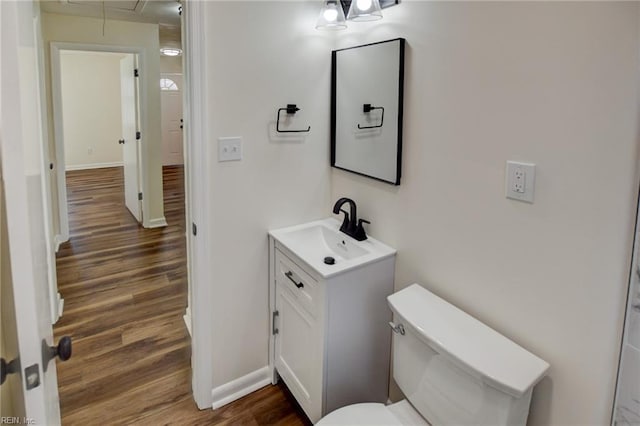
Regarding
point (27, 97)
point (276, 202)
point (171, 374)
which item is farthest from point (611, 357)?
point (171, 374)

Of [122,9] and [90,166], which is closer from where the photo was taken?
[122,9]

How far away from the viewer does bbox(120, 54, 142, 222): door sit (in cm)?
466

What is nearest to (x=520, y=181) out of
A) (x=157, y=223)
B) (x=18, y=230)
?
(x=18, y=230)

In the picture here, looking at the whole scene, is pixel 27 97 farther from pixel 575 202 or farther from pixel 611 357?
pixel 611 357

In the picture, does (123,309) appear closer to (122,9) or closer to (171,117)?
(122,9)

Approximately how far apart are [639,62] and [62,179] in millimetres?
4633

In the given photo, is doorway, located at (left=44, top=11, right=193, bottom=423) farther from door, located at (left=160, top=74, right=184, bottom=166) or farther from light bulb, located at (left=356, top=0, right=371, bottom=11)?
door, located at (left=160, top=74, right=184, bottom=166)

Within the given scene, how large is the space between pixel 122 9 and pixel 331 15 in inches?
108

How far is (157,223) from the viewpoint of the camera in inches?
193

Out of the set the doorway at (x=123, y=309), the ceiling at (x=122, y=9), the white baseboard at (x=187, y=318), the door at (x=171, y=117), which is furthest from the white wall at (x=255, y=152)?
the door at (x=171, y=117)

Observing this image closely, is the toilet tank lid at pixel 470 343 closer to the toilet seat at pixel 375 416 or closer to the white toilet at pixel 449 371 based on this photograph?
the white toilet at pixel 449 371

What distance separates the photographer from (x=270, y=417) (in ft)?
6.70

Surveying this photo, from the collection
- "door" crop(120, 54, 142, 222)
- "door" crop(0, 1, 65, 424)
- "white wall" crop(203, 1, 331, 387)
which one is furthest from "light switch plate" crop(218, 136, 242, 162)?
"door" crop(120, 54, 142, 222)

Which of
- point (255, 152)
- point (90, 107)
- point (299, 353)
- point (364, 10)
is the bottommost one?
point (299, 353)
